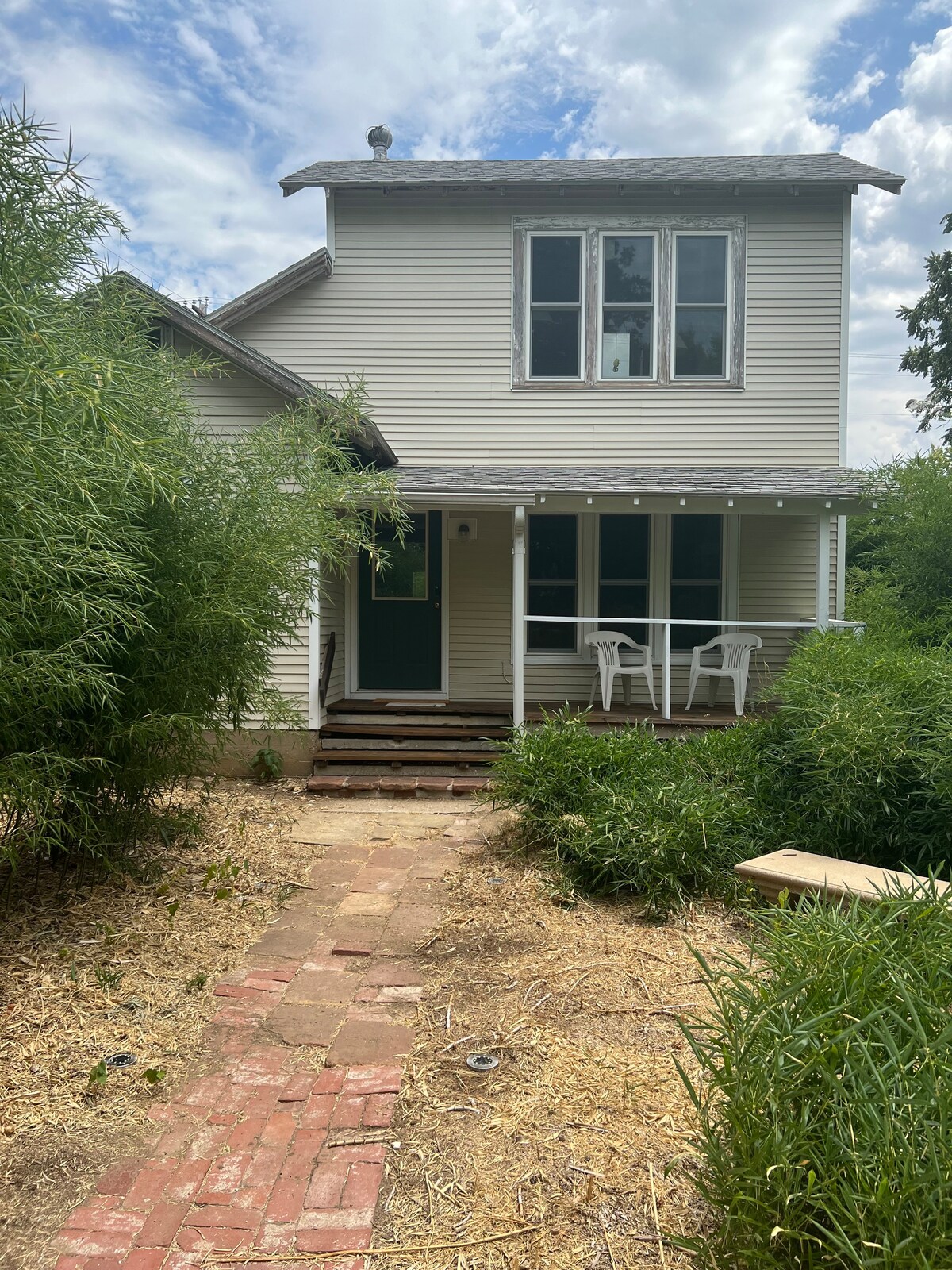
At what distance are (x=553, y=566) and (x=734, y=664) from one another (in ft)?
7.31

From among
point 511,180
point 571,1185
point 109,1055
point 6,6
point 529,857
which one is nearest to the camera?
point 571,1185

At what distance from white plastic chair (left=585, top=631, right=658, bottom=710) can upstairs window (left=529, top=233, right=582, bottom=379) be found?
9.47ft

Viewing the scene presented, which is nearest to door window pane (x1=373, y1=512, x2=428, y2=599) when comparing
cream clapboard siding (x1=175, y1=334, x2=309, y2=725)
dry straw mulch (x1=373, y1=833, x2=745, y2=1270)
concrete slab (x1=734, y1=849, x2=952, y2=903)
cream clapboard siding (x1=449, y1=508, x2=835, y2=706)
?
cream clapboard siding (x1=449, y1=508, x2=835, y2=706)

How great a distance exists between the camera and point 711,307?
918cm

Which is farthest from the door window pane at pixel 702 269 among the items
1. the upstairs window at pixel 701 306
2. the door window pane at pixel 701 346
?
the door window pane at pixel 701 346

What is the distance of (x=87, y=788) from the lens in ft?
14.9

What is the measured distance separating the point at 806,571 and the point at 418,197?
5.85 m

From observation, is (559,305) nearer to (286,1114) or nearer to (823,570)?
(823,570)

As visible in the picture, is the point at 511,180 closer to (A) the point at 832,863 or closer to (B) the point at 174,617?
(B) the point at 174,617

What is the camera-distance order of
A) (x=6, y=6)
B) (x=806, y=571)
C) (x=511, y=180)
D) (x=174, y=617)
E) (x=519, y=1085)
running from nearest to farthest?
(x=519, y=1085) → (x=6, y=6) → (x=174, y=617) → (x=511, y=180) → (x=806, y=571)

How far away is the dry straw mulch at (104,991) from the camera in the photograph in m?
2.57

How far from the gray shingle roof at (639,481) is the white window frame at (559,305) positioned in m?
1.08

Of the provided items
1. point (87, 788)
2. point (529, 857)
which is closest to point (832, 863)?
point (529, 857)

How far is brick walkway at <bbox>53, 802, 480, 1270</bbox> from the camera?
2.23 metres
